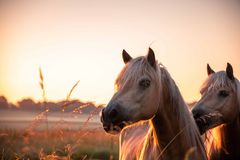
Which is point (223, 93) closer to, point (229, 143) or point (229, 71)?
point (229, 71)

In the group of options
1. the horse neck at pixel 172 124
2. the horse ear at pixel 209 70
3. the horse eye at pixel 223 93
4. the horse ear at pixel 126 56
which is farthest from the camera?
the horse ear at pixel 209 70

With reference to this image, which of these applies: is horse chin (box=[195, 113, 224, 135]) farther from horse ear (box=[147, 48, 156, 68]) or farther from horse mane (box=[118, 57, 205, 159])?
horse ear (box=[147, 48, 156, 68])

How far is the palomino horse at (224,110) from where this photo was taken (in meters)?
5.62

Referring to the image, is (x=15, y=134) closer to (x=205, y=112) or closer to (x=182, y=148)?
(x=182, y=148)

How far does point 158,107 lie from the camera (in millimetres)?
4203

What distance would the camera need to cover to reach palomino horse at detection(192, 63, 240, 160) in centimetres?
562

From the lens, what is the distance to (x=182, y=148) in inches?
165

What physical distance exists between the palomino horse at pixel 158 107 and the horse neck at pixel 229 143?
4.49ft

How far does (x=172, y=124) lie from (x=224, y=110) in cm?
173

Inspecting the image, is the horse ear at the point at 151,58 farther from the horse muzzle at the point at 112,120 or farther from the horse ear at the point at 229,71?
the horse ear at the point at 229,71

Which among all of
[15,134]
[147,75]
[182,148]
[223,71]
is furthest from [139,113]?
[223,71]

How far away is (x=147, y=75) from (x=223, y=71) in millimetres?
2376

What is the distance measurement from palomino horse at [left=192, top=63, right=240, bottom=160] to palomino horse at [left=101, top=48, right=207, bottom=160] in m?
1.32

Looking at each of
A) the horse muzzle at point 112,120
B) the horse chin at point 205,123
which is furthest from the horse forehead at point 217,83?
the horse muzzle at point 112,120
